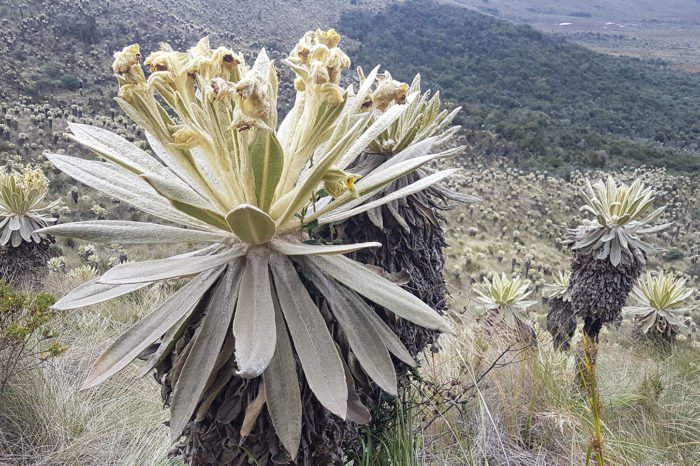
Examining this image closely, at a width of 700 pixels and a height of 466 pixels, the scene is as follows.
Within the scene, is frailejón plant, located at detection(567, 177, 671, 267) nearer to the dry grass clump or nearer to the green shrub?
the dry grass clump

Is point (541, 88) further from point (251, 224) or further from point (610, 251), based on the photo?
point (251, 224)

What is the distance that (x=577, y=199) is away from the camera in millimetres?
22156

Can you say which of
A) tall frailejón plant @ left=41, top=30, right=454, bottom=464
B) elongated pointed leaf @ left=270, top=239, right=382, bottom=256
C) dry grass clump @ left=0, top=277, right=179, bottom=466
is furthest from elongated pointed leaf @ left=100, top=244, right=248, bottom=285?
dry grass clump @ left=0, top=277, right=179, bottom=466

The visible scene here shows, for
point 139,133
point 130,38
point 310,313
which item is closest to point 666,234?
point 139,133

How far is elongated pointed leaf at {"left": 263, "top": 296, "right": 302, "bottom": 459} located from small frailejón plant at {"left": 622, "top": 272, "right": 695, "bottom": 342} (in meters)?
5.38

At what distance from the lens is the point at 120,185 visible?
1.60 m

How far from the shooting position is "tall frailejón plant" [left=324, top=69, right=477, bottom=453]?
1879 mm

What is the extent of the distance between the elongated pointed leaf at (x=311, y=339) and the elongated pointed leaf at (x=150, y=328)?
200 millimetres

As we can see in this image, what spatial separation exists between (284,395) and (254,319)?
0.21 m

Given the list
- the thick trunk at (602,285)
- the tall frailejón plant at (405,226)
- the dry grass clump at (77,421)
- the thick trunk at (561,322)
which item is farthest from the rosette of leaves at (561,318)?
the dry grass clump at (77,421)

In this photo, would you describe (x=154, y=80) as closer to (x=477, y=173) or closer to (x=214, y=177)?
(x=214, y=177)

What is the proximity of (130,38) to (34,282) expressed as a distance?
26.5m

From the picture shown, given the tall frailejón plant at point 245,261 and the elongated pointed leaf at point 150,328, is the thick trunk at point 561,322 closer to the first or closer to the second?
the tall frailejón plant at point 245,261

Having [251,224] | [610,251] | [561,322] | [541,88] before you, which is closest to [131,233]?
[251,224]
